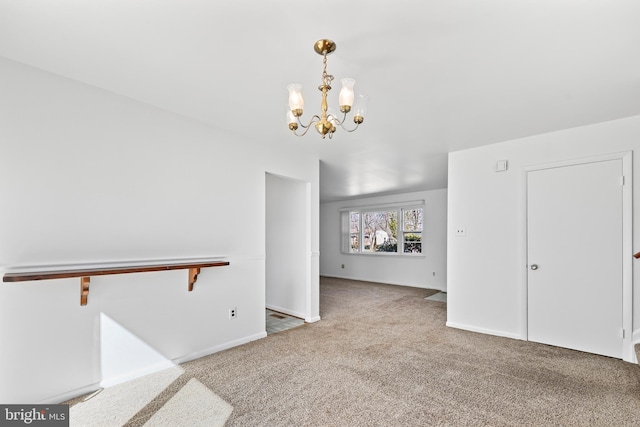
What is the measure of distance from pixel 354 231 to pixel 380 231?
0.81 metres

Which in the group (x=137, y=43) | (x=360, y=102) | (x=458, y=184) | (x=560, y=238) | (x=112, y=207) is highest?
(x=137, y=43)

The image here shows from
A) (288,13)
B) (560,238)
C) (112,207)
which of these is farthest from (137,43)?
(560,238)

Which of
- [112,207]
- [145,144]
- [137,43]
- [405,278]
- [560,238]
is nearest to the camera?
[137,43]

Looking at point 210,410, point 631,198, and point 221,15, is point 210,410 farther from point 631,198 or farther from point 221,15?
point 631,198

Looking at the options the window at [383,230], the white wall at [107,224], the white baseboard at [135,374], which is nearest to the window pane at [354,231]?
the window at [383,230]

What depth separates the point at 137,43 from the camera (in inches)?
70.8

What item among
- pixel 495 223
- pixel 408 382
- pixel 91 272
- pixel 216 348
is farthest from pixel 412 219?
pixel 91 272

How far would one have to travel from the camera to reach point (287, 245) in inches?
177

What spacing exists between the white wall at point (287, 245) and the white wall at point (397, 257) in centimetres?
370

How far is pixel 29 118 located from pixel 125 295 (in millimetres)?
1409

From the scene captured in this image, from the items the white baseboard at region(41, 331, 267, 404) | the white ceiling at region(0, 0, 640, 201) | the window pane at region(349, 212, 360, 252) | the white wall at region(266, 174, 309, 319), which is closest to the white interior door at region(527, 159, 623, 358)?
the white ceiling at region(0, 0, 640, 201)

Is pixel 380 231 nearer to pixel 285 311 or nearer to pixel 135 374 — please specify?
pixel 285 311

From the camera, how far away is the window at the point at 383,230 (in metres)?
7.30

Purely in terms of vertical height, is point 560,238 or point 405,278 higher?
point 560,238
